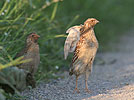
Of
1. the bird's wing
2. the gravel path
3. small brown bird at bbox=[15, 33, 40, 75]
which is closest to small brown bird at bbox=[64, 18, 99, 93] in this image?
the bird's wing

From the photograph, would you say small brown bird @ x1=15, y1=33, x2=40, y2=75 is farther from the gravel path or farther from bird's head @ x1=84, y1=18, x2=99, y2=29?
bird's head @ x1=84, y1=18, x2=99, y2=29

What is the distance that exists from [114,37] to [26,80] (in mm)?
6485

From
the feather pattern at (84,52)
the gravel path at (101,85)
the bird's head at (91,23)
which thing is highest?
the bird's head at (91,23)

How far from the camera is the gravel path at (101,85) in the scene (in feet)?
14.2

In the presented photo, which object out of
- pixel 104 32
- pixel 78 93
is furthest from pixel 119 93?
pixel 104 32

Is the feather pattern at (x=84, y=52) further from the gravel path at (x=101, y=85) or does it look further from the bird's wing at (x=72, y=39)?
the gravel path at (x=101, y=85)

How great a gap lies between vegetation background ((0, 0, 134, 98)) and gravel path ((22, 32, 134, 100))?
14.7 inches

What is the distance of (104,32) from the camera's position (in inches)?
373

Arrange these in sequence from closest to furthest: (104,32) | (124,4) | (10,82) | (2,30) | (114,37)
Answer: (10,82)
(2,30)
(104,32)
(114,37)
(124,4)

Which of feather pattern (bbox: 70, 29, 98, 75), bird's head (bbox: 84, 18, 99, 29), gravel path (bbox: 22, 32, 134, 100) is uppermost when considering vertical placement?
bird's head (bbox: 84, 18, 99, 29)

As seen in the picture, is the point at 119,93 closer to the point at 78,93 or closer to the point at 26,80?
the point at 78,93

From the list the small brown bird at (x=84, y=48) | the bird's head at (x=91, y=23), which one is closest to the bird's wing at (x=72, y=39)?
the small brown bird at (x=84, y=48)

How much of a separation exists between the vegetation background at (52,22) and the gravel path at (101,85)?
1.22 ft

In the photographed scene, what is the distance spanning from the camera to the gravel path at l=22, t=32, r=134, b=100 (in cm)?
432
